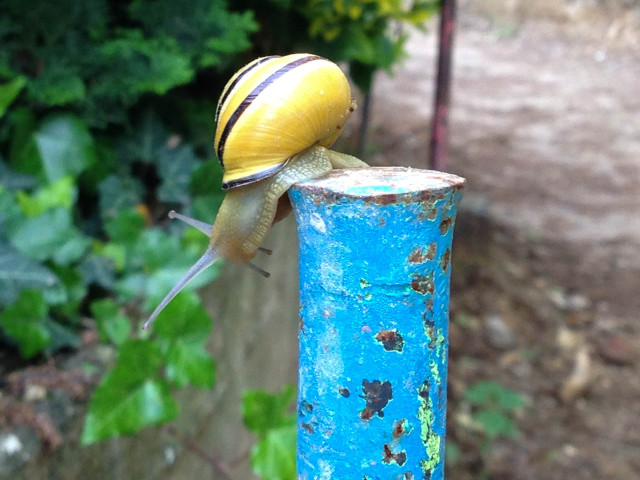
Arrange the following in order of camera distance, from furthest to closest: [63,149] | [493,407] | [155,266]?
[493,407] → [63,149] → [155,266]

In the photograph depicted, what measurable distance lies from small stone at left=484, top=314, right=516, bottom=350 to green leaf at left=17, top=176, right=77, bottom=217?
7.68 feet

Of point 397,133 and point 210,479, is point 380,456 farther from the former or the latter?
point 397,133

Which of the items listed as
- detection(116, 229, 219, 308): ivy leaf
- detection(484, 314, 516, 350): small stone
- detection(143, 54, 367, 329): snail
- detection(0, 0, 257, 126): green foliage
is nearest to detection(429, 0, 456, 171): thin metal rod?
detection(0, 0, 257, 126): green foliage

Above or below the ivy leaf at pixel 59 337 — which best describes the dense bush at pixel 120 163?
above

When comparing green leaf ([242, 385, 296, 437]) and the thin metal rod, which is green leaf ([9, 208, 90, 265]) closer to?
green leaf ([242, 385, 296, 437])

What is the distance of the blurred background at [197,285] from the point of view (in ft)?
4.50

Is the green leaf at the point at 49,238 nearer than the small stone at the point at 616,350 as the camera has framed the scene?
Yes

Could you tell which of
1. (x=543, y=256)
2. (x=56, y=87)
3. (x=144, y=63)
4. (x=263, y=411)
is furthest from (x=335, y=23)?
(x=543, y=256)

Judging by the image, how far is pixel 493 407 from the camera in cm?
293

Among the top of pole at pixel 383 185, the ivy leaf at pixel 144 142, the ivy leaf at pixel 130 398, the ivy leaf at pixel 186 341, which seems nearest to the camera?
the top of pole at pixel 383 185

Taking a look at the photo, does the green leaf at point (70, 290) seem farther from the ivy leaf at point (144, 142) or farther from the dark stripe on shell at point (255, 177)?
the dark stripe on shell at point (255, 177)

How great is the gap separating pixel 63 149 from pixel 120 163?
21 centimetres

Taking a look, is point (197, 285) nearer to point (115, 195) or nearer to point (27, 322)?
point (27, 322)

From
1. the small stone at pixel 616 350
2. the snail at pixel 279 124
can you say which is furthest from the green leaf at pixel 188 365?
the small stone at pixel 616 350
